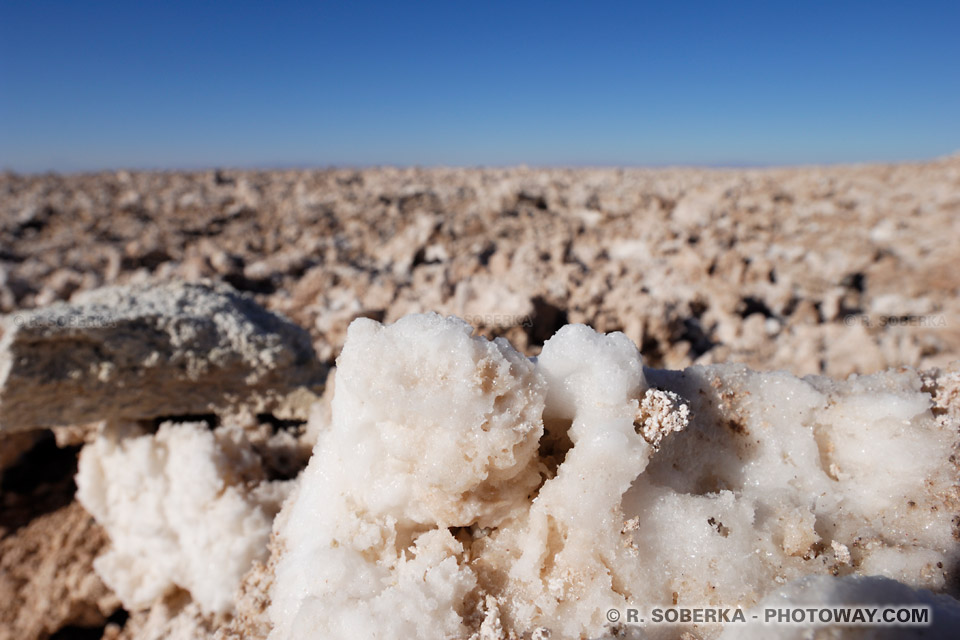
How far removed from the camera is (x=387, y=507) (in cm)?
117

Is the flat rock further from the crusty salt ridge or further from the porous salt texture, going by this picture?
the crusty salt ridge

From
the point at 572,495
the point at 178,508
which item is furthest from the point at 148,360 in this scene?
the point at 572,495

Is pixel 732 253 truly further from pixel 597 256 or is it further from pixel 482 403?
pixel 482 403

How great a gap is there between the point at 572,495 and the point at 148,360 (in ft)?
6.07

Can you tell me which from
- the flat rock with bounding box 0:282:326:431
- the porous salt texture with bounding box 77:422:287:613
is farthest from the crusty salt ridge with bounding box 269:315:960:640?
the flat rock with bounding box 0:282:326:431

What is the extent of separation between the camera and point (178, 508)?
2.02 metres

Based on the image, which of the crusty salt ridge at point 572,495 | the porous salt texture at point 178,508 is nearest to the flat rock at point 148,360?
the porous salt texture at point 178,508

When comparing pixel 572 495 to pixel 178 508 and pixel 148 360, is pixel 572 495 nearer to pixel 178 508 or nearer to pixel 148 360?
pixel 178 508

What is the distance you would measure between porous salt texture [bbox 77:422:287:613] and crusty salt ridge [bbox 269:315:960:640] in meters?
0.71

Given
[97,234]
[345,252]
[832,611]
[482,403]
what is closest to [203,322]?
[482,403]

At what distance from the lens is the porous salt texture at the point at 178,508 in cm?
188

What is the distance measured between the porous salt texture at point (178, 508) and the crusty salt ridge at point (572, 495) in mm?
Result: 714

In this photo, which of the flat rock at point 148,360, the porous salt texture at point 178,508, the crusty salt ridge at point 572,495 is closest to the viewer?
the crusty salt ridge at point 572,495

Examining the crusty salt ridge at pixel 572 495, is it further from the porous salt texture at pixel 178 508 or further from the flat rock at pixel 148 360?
the flat rock at pixel 148 360
